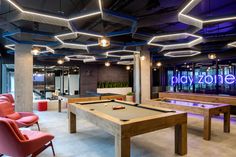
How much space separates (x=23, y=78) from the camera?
21.5ft

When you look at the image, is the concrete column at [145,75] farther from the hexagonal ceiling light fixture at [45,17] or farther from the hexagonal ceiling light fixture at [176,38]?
the hexagonal ceiling light fixture at [45,17]

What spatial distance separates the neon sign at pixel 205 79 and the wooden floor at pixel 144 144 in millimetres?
3525

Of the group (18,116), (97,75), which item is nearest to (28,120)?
(18,116)

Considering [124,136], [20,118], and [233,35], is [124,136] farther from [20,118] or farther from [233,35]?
[233,35]

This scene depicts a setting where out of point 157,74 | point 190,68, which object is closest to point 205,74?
point 190,68

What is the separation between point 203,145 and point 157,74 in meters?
9.33

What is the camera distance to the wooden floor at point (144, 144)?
3588mm

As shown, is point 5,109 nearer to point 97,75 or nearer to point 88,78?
point 88,78

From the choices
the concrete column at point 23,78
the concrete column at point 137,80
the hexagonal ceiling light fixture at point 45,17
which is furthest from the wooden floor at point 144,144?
the concrete column at point 137,80

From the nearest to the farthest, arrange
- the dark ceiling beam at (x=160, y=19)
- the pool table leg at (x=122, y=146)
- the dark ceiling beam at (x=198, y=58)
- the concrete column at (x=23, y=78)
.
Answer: the pool table leg at (x=122, y=146) < the dark ceiling beam at (x=160, y=19) < the concrete column at (x=23, y=78) < the dark ceiling beam at (x=198, y=58)

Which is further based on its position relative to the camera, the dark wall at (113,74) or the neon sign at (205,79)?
the dark wall at (113,74)

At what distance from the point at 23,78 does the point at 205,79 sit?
8.71 metres

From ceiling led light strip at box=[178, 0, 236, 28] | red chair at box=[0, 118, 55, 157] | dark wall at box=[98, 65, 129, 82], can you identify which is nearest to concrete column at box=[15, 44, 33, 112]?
red chair at box=[0, 118, 55, 157]

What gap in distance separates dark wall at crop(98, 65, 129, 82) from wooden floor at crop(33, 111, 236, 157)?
28.7ft
